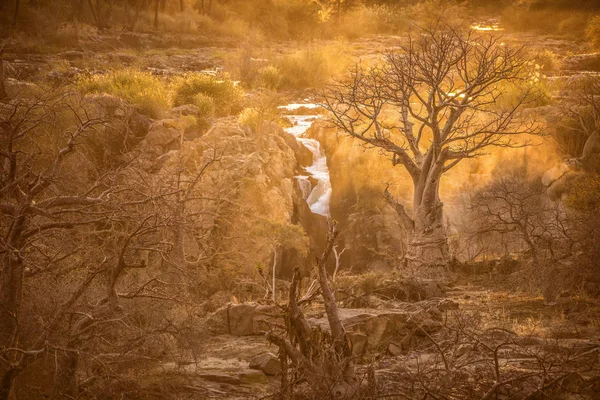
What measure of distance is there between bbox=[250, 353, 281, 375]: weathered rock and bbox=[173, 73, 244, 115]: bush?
593 inches

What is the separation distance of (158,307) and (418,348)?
3.49 meters

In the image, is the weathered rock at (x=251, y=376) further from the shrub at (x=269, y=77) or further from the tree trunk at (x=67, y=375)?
the shrub at (x=269, y=77)

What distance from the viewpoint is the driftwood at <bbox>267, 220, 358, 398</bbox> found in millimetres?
5797

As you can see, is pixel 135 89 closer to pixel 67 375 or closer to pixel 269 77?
pixel 269 77

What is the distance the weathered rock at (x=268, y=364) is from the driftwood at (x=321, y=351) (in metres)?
1.52

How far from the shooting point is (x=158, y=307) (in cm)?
763

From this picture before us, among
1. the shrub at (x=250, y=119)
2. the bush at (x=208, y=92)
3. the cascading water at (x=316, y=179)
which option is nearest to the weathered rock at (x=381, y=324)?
the cascading water at (x=316, y=179)

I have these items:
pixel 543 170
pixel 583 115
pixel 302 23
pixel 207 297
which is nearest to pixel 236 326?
pixel 207 297

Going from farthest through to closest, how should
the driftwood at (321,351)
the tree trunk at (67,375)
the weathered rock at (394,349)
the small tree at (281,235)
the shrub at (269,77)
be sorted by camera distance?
the shrub at (269,77) → the small tree at (281,235) → the weathered rock at (394,349) → the tree trunk at (67,375) → the driftwood at (321,351)

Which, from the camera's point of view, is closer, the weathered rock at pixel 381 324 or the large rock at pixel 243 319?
the weathered rock at pixel 381 324

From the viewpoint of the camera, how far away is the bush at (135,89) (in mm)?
19719

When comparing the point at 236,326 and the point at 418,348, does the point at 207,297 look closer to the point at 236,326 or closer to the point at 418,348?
the point at 236,326

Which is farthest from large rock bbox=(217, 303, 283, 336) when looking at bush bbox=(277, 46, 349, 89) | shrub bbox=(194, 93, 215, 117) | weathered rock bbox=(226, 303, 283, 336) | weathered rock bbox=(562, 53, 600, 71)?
weathered rock bbox=(562, 53, 600, 71)

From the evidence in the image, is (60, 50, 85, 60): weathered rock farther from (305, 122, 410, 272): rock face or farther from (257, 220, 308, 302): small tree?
(257, 220, 308, 302): small tree
